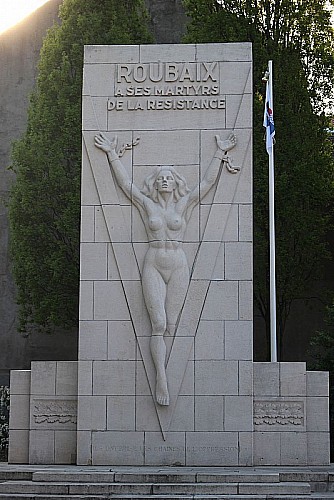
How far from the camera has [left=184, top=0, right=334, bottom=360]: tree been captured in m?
23.0

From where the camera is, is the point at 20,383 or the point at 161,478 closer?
the point at 161,478

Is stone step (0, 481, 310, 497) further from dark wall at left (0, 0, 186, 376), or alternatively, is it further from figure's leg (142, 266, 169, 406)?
dark wall at left (0, 0, 186, 376)

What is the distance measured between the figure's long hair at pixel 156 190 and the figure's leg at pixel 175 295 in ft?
3.92

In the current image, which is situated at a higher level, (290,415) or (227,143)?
(227,143)

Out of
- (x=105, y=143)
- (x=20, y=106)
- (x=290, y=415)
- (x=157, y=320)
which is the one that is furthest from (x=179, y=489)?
(x=20, y=106)

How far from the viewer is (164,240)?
1516 cm

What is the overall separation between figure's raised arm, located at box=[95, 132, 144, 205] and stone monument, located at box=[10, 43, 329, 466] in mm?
18

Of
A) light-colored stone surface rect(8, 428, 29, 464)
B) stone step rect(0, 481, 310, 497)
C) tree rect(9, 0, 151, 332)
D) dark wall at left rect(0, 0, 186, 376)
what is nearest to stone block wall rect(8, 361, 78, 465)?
light-colored stone surface rect(8, 428, 29, 464)

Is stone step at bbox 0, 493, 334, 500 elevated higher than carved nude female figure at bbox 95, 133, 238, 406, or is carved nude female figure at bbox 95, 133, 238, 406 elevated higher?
carved nude female figure at bbox 95, 133, 238, 406

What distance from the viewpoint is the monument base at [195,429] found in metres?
14.9

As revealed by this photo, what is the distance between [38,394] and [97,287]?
1995 millimetres

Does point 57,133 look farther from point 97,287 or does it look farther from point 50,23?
point 97,287

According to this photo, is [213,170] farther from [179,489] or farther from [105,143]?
[179,489]

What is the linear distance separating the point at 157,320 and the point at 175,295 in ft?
1.61
